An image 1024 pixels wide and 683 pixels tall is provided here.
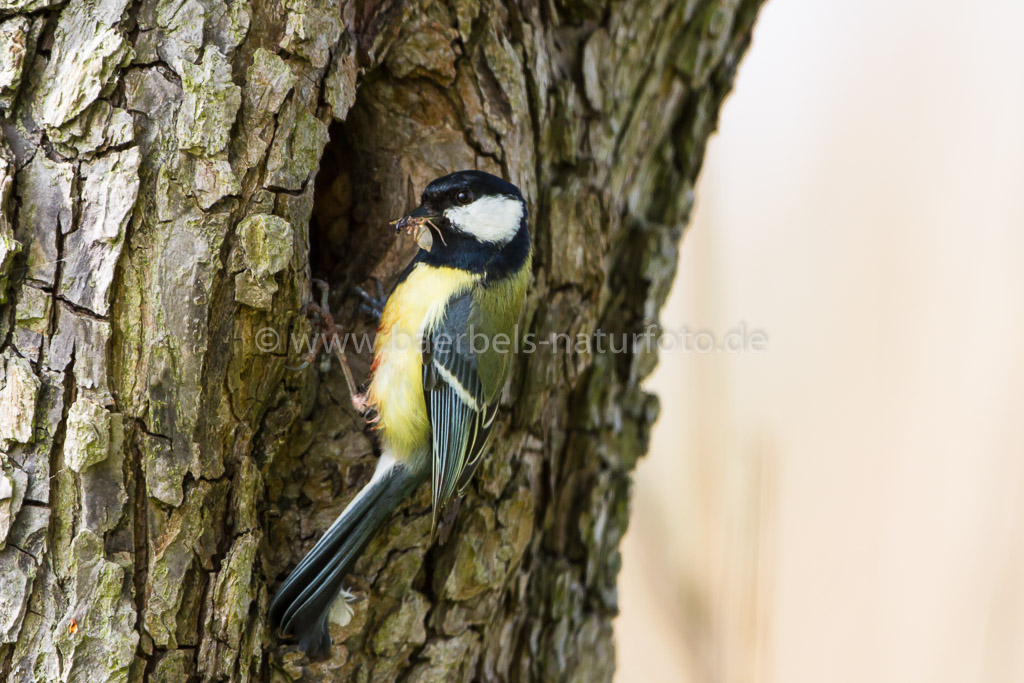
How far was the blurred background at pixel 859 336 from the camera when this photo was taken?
6.18 ft

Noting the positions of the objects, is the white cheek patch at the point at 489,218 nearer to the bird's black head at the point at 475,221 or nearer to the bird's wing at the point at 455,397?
the bird's black head at the point at 475,221

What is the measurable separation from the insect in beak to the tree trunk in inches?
1.8

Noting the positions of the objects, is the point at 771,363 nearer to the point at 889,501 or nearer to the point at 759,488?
the point at 889,501

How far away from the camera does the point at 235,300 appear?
4.43 ft

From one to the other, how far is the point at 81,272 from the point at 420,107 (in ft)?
2.49

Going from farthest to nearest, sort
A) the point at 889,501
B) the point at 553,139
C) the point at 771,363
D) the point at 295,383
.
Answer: the point at 771,363
the point at 889,501
the point at 553,139
the point at 295,383

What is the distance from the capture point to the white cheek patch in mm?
1657

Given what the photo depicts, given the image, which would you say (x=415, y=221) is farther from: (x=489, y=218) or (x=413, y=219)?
(x=489, y=218)

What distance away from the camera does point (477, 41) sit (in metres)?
1.57

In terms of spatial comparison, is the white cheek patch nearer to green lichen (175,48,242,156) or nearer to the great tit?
the great tit

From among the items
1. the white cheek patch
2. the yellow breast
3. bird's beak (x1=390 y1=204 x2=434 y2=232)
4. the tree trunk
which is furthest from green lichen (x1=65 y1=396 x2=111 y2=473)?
the white cheek patch

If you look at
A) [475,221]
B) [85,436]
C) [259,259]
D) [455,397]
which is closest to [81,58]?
[259,259]

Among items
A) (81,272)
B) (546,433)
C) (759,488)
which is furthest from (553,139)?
(81,272)

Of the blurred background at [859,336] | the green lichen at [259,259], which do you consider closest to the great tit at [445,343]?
the green lichen at [259,259]
